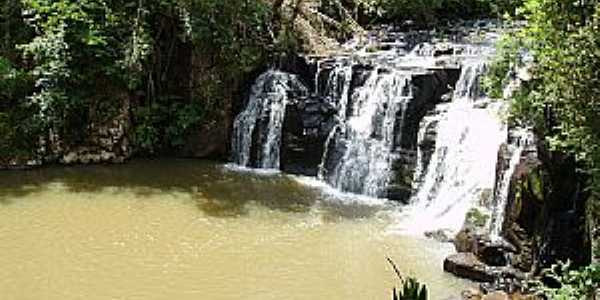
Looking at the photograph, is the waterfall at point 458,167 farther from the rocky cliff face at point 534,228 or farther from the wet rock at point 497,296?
the wet rock at point 497,296

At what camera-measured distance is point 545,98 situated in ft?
33.3

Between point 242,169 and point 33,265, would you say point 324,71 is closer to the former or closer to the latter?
point 242,169

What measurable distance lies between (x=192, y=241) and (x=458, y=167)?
528 cm

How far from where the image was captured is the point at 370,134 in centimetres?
1722

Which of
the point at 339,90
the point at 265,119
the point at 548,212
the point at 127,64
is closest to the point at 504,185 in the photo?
the point at 548,212

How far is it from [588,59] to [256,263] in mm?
5624

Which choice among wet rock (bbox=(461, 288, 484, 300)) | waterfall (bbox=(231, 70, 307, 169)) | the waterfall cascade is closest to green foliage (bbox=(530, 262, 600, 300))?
wet rock (bbox=(461, 288, 484, 300))

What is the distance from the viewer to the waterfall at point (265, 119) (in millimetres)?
18203

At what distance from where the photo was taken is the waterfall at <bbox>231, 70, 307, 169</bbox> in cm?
1820

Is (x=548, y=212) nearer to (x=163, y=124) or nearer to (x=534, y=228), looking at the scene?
(x=534, y=228)

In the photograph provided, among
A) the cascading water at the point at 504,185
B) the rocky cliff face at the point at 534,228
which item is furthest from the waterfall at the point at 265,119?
the rocky cliff face at the point at 534,228

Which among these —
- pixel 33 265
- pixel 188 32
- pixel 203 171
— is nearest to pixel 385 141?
pixel 203 171

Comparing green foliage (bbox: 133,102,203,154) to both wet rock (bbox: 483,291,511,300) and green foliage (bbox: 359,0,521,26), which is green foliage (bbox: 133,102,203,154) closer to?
green foliage (bbox: 359,0,521,26)

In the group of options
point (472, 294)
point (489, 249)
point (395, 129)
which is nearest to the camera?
point (472, 294)
